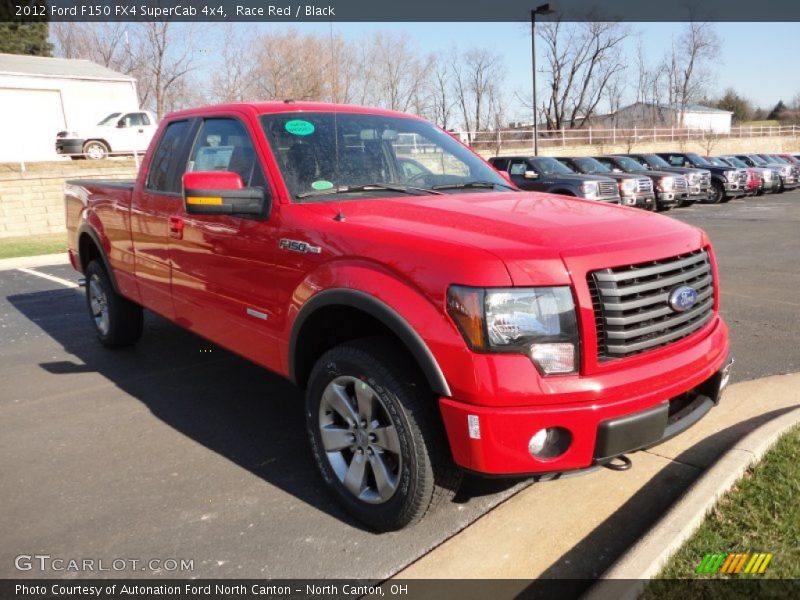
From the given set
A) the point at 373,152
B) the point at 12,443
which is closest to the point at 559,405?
the point at 373,152

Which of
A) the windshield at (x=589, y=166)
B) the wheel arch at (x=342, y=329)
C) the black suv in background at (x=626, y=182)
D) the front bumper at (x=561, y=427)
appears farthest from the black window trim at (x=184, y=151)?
the windshield at (x=589, y=166)

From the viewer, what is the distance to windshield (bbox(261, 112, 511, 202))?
11.1ft

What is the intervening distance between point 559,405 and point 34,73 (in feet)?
112

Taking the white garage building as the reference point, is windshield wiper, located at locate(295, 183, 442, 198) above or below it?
below

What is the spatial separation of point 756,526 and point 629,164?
1862 centimetres

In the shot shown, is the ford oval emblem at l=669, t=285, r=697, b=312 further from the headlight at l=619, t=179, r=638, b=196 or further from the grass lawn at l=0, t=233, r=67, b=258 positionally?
the headlight at l=619, t=179, r=638, b=196

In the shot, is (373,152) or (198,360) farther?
(198,360)

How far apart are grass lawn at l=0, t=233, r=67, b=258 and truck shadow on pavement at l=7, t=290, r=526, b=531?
7.06 m

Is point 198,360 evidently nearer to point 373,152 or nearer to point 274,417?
point 274,417

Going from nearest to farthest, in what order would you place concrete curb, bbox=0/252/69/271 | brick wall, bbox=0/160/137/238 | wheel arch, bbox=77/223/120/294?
1. wheel arch, bbox=77/223/120/294
2. concrete curb, bbox=0/252/69/271
3. brick wall, bbox=0/160/137/238

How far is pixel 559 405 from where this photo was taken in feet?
7.81

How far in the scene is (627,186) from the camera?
1662 centimetres

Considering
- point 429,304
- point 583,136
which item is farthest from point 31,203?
point 583,136
